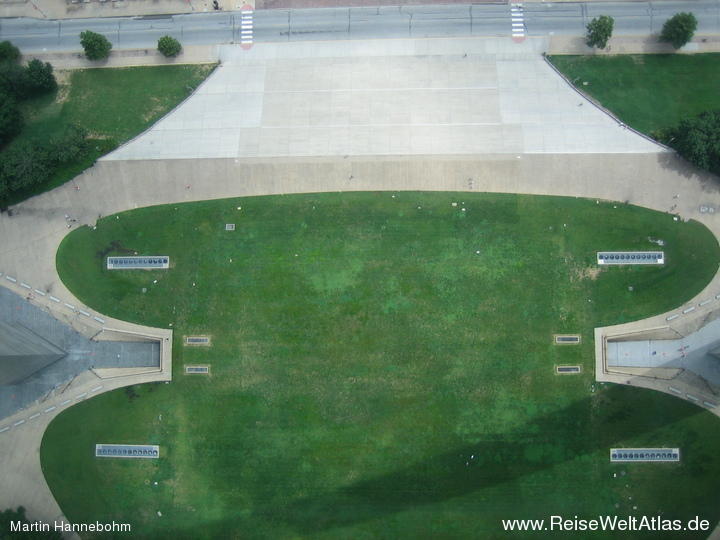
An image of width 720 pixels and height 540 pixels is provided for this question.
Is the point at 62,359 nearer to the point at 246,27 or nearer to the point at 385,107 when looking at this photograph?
the point at 246,27

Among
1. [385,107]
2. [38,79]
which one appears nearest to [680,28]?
[385,107]

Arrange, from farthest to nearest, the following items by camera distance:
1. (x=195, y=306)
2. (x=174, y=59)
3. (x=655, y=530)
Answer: (x=174, y=59) → (x=195, y=306) → (x=655, y=530)

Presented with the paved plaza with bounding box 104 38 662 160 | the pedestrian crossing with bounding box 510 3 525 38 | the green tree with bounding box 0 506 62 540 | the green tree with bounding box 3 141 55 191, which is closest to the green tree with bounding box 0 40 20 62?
the green tree with bounding box 3 141 55 191

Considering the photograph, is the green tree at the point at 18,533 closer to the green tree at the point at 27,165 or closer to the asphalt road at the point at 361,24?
the green tree at the point at 27,165

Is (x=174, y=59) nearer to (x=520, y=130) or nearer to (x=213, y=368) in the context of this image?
(x=213, y=368)

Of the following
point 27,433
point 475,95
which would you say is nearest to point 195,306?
point 27,433

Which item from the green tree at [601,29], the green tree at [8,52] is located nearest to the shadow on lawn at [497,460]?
the green tree at [601,29]
